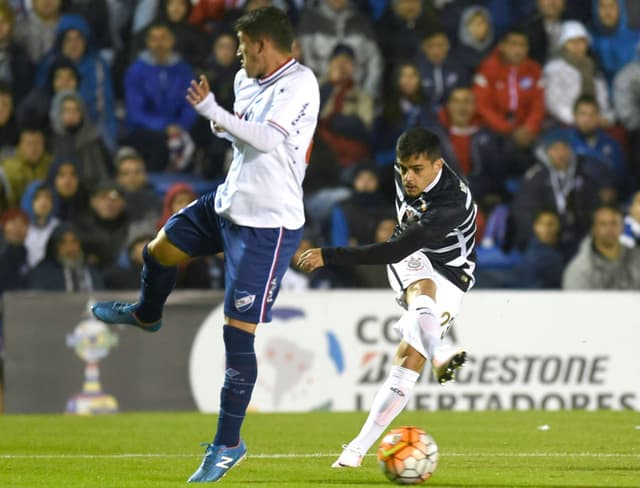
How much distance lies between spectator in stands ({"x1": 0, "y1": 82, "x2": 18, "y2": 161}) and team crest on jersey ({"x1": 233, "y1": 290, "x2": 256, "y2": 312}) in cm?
999

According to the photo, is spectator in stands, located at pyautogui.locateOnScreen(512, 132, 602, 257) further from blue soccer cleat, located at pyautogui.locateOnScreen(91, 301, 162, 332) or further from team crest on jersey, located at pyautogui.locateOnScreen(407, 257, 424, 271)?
blue soccer cleat, located at pyautogui.locateOnScreen(91, 301, 162, 332)

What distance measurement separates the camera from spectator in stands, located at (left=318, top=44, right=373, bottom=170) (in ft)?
57.8

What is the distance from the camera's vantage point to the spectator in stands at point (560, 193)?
17.0 meters

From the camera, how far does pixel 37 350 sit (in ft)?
48.1

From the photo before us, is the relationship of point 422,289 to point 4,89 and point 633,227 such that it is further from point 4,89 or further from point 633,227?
point 4,89

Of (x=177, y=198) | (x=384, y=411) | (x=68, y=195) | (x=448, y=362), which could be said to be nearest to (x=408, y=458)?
(x=448, y=362)

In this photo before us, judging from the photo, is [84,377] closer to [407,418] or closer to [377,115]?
[407,418]

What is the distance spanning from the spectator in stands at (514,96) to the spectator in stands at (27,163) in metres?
5.45

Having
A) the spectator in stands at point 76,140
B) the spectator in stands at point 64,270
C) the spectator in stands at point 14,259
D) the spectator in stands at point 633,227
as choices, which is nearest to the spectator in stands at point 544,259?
the spectator in stands at point 633,227

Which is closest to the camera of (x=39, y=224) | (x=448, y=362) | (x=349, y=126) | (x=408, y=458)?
(x=408, y=458)

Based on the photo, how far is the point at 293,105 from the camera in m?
8.05

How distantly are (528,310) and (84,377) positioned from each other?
4.66 m

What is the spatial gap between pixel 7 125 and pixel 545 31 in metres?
7.09

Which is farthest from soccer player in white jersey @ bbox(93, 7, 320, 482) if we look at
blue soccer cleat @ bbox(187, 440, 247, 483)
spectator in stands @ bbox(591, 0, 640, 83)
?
spectator in stands @ bbox(591, 0, 640, 83)
